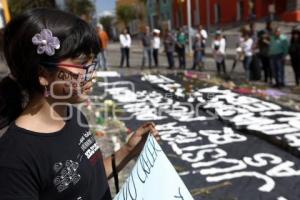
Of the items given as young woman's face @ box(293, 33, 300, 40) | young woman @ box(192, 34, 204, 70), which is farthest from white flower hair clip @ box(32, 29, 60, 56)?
young woman @ box(192, 34, 204, 70)

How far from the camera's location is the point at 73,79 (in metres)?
1.55

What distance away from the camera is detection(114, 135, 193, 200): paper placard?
1663 millimetres

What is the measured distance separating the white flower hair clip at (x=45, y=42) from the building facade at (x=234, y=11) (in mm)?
23903

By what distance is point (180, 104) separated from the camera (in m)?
8.91

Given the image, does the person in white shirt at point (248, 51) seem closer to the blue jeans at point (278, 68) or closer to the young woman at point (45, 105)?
the blue jeans at point (278, 68)

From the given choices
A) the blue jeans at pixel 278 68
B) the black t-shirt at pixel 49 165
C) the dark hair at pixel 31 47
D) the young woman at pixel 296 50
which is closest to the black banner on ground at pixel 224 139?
the blue jeans at pixel 278 68

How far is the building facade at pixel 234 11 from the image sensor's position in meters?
29.7

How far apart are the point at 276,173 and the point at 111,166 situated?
3.14 metres

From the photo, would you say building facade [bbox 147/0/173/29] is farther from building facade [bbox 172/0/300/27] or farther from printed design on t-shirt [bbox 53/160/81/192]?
printed design on t-shirt [bbox 53/160/81/192]

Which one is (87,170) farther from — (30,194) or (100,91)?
(100,91)

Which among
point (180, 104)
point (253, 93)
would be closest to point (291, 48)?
point (253, 93)

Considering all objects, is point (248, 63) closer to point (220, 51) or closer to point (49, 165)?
point (220, 51)

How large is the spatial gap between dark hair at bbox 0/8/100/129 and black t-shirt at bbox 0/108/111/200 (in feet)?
0.53

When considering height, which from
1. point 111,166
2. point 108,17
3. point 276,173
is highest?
point 108,17
